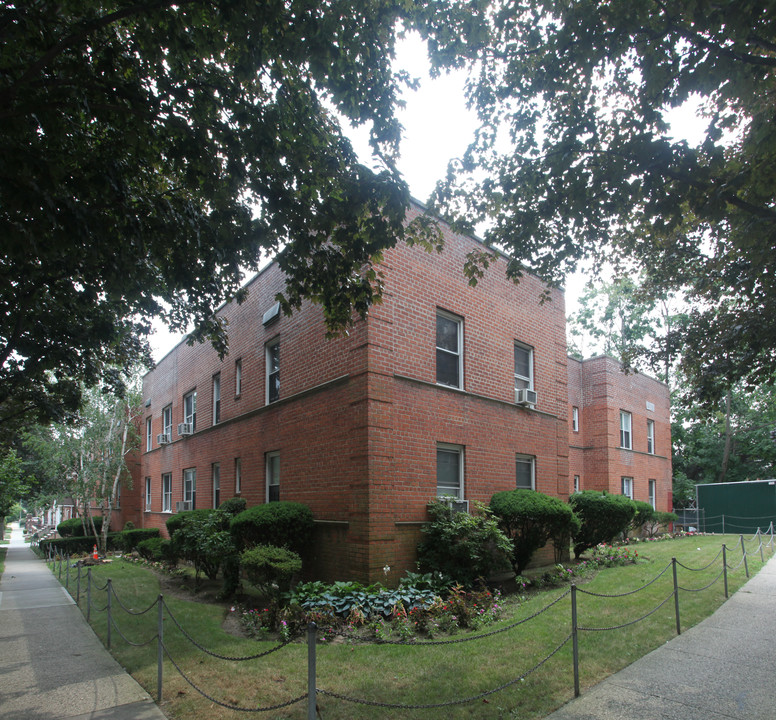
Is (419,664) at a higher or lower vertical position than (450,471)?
lower

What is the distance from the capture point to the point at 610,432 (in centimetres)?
2622

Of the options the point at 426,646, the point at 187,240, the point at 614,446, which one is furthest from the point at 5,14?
the point at 614,446

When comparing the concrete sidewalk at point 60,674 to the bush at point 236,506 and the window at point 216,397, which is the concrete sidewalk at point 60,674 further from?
the window at point 216,397

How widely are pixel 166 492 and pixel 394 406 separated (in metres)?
16.6

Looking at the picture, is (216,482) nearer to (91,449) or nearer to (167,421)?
(167,421)

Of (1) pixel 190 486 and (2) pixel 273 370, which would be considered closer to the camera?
(2) pixel 273 370

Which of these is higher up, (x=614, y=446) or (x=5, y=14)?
(x=5, y=14)

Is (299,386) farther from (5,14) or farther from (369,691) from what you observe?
(5,14)

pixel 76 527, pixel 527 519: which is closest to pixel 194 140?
pixel 527 519

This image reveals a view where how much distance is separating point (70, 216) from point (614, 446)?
25.6 metres

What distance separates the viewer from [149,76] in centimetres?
670

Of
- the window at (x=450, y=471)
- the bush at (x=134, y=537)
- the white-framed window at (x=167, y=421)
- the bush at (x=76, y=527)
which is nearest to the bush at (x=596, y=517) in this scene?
the window at (x=450, y=471)

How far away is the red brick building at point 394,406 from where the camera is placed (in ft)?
33.9

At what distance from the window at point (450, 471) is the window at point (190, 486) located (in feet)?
36.4
